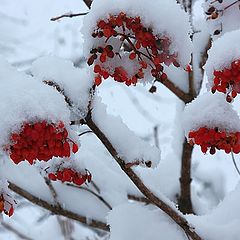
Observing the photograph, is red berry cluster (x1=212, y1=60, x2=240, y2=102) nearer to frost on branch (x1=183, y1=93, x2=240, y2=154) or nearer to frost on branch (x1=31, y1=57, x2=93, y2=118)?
frost on branch (x1=183, y1=93, x2=240, y2=154)

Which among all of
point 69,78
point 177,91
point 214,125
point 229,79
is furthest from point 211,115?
point 177,91

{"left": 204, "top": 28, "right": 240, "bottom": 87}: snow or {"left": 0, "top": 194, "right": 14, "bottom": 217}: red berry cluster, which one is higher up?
{"left": 204, "top": 28, "right": 240, "bottom": 87}: snow

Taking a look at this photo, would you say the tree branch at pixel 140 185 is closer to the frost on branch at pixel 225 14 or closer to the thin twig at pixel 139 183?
the thin twig at pixel 139 183

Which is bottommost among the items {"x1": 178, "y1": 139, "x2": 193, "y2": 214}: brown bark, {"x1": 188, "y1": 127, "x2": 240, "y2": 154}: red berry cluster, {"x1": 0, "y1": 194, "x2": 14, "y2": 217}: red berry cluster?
{"x1": 0, "y1": 194, "x2": 14, "y2": 217}: red berry cluster

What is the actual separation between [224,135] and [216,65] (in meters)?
0.24

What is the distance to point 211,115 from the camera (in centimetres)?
168

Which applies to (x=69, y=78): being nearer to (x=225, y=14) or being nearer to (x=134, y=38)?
(x=134, y=38)

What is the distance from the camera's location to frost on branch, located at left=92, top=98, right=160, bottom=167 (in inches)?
66.6

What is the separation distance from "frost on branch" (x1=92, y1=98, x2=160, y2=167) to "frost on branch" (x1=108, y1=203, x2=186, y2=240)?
307mm

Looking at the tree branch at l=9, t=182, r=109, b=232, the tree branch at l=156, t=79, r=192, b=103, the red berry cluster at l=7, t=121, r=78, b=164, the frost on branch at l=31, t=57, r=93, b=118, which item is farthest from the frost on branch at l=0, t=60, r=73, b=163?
the tree branch at l=156, t=79, r=192, b=103

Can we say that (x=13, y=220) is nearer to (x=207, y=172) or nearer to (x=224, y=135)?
(x=207, y=172)

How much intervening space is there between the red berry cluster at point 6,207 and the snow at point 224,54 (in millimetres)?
723

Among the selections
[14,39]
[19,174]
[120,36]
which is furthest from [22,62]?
[120,36]

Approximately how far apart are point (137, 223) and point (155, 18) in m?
0.91
